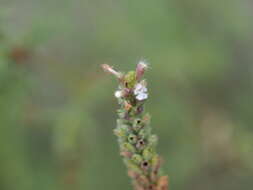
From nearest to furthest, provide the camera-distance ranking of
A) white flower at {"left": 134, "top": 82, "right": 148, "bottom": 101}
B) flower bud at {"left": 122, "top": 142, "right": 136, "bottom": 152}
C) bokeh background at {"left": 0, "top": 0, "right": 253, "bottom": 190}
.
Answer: white flower at {"left": 134, "top": 82, "right": 148, "bottom": 101} → flower bud at {"left": 122, "top": 142, "right": 136, "bottom": 152} → bokeh background at {"left": 0, "top": 0, "right": 253, "bottom": 190}

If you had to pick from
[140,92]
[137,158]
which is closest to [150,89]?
[137,158]

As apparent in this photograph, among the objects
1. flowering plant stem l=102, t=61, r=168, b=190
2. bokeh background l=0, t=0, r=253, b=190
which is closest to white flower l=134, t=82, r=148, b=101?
flowering plant stem l=102, t=61, r=168, b=190

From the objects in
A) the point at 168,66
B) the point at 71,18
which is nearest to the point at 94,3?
the point at 71,18

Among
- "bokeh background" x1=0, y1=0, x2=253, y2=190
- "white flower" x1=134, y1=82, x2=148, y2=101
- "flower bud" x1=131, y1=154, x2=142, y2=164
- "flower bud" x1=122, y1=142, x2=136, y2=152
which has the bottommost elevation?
"flower bud" x1=131, y1=154, x2=142, y2=164

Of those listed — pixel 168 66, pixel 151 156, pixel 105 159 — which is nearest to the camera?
pixel 151 156

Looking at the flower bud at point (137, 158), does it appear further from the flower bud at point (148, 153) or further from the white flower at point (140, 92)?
the white flower at point (140, 92)

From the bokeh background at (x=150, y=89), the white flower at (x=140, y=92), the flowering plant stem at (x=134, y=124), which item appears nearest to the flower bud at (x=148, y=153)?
the flowering plant stem at (x=134, y=124)

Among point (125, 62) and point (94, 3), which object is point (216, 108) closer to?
point (125, 62)

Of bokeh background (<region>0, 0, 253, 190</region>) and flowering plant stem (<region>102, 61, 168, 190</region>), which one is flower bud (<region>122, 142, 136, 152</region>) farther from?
bokeh background (<region>0, 0, 253, 190</region>)
